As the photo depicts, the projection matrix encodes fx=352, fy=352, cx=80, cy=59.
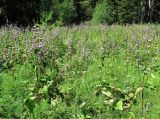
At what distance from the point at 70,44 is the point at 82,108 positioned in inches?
91.4

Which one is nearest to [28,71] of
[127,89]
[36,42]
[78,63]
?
[36,42]

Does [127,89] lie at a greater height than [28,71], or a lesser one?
lesser

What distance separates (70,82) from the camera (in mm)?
6953

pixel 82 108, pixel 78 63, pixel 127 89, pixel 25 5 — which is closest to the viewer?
pixel 82 108

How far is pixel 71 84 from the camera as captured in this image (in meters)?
6.88

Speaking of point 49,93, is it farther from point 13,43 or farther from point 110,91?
point 13,43

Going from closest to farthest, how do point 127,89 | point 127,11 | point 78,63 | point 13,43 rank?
point 127,89 → point 78,63 → point 13,43 → point 127,11

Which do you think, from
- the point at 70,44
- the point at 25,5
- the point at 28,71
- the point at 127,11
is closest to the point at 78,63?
the point at 70,44

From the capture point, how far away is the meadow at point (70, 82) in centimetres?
605

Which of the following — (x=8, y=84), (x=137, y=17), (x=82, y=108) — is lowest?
(x=137, y=17)

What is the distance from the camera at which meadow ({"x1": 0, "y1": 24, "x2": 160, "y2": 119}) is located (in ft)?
19.8

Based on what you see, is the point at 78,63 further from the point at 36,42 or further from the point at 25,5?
the point at 25,5

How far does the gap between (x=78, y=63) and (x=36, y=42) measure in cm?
114

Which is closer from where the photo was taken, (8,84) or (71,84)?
(8,84)
